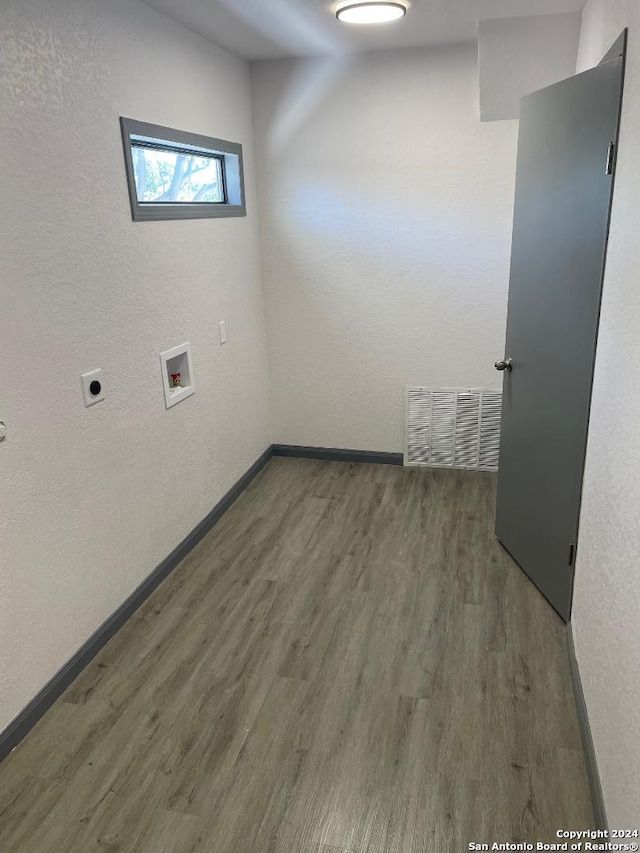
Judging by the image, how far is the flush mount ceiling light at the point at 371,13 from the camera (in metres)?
2.54

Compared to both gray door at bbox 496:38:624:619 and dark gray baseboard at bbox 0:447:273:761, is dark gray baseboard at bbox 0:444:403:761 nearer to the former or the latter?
dark gray baseboard at bbox 0:447:273:761

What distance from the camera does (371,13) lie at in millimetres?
2602

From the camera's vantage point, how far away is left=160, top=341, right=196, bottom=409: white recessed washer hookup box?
283cm

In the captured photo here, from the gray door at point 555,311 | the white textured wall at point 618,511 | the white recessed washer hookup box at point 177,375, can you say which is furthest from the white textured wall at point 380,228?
the white textured wall at point 618,511

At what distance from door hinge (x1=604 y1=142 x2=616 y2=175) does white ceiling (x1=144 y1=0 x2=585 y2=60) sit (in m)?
1.15

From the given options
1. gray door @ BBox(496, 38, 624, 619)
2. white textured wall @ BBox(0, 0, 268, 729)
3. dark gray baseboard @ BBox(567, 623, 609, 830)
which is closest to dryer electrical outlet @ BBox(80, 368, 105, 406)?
white textured wall @ BBox(0, 0, 268, 729)

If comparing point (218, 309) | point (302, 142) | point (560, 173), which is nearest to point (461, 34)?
point (302, 142)

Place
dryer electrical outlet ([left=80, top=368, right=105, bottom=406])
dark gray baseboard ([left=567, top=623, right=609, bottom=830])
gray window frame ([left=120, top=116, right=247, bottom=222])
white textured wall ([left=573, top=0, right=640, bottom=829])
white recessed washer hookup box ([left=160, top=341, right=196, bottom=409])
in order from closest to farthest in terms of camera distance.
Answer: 1. white textured wall ([left=573, top=0, right=640, bottom=829])
2. dark gray baseboard ([left=567, top=623, right=609, bottom=830])
3. dryer electrical outlet ([left=80, top=368, right=105, bottom=406])
4. gray window frame ([left=120, top=116, right=247, bottom=222])
5. white recessed washer hookup box ([left=160, top=341, right=196, bottom=409])

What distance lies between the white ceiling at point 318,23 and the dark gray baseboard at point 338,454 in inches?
94.6

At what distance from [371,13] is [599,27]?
930 mm

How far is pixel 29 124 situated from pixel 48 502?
1.24 meters

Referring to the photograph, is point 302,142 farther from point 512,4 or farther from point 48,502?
point 48,502

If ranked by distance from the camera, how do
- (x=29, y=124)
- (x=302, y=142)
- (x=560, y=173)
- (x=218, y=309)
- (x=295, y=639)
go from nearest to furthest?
(x=29, y=124) < (x=560, y=173) < (x=295, y=639) < (x=218, y=309) < (x=302, y=142)

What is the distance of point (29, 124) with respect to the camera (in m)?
1.93
